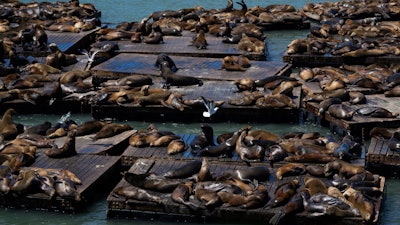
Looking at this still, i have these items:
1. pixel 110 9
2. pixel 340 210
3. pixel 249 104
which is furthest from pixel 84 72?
pixel 110 9

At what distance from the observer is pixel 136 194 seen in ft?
32.1

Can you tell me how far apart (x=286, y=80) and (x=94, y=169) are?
16.6 ft

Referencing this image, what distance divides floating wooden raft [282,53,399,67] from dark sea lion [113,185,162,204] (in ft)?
28.7

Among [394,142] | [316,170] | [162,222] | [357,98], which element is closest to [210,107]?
[357,98]

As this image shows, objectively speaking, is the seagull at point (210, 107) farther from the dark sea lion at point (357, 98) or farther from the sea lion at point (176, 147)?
the dark sea lion at point (357, 98)

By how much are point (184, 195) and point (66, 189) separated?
137 cm

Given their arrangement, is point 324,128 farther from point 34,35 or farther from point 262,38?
point 34,35

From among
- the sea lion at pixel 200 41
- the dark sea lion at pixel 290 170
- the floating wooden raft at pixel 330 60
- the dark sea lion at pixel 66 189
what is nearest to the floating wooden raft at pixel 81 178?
the dark sea lion at pixel 66 189

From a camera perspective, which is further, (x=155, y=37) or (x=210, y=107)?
(x=155, y=37)

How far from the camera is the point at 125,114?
46.2 ft

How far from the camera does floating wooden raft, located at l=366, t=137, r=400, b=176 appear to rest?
1103 cm

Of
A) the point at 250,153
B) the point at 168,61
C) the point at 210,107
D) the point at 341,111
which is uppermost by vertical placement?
the point at 250,153

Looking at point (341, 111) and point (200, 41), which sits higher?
point (341, 111)

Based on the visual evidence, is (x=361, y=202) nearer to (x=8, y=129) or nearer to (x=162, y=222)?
(x=162, y=222)
